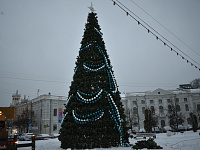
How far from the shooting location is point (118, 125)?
11789 millimetres

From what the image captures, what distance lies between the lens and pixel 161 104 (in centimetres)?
4931

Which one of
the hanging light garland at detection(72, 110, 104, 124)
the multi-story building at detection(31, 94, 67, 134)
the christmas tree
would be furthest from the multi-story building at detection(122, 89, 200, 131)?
the hanging light garland at detection(72, 110, 104, 124)

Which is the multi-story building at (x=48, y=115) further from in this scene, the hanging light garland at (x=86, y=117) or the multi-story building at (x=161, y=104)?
the hanging light garland at (x=86, y=117)

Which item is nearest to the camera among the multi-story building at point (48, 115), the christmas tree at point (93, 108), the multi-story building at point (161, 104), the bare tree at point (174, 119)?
the christmas tree at point (93, 108)

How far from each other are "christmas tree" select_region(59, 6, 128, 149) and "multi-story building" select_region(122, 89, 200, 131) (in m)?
36.6

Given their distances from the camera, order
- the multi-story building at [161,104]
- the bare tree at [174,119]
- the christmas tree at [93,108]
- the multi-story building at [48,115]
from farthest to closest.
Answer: the multi-story building at [161,104]
the multi-story building at [48,115]
the bare tree at [174,119]
the christmas tree at [93,108]

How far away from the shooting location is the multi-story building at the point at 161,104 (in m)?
47.8

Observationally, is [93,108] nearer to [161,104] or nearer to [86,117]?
[86,117]

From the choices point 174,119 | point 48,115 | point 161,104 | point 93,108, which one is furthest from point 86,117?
point 161,104

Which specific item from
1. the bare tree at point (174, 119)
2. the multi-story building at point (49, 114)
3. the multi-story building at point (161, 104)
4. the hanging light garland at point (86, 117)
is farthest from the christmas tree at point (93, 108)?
the multi-story building at point (161, 104)

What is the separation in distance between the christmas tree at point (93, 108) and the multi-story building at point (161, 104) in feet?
120

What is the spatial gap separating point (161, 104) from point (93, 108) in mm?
42493

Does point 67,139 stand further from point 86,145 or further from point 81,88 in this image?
point 81,88

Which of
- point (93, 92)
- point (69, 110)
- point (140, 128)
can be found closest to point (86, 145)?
point (69, 110)
